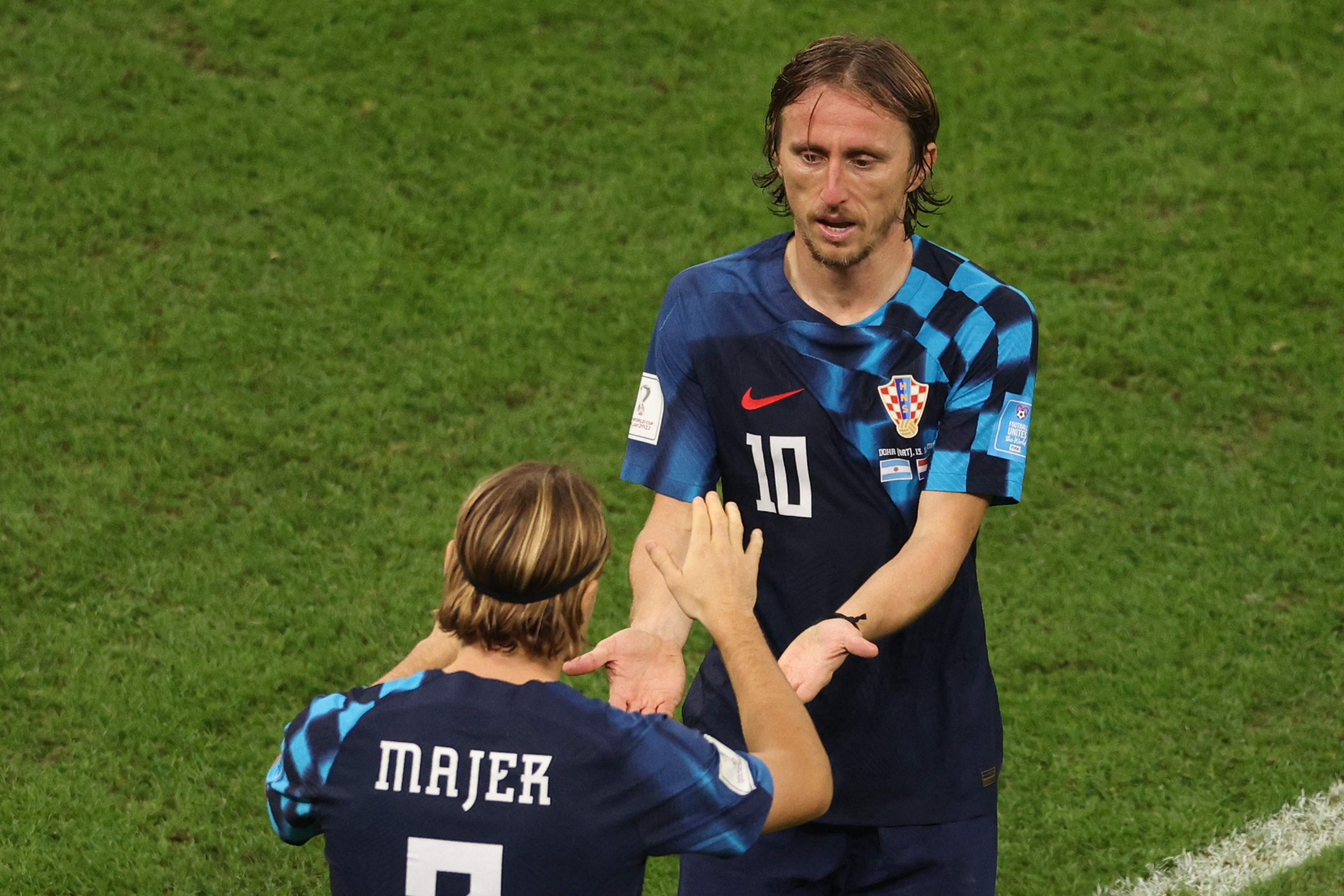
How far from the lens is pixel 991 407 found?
137 inches

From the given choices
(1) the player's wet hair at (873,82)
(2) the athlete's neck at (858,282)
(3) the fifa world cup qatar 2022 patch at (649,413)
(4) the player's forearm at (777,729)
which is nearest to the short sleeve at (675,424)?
(3) the fifa world cup qatar 2022 patch at (649,413)

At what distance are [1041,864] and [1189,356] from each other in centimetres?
363

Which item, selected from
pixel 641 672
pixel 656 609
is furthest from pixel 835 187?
pixel 641 672

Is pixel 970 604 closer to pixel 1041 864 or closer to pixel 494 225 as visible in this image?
pixel 1041 864

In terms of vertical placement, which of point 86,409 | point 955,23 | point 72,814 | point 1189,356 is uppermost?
point 955,23

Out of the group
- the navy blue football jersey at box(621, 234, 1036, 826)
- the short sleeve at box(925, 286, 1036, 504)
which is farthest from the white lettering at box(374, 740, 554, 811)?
the short sleeve at box(925, 286, 1036, 504)

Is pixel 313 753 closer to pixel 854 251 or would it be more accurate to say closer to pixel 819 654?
pixel 819 654

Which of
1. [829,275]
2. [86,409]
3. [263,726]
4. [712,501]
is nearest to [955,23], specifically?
[86,409]

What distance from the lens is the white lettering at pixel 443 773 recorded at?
258 centimetres

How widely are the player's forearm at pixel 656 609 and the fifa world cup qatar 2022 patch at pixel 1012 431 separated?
0.78 m

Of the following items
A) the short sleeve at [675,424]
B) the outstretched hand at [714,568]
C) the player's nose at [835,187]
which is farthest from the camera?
the short sleeve at [675,424]

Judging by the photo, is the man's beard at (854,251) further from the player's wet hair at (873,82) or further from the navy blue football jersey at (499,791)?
the navy blue football jersey at (499,791)

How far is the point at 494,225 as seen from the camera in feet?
29.9

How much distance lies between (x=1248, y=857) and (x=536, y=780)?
377 centimetres
